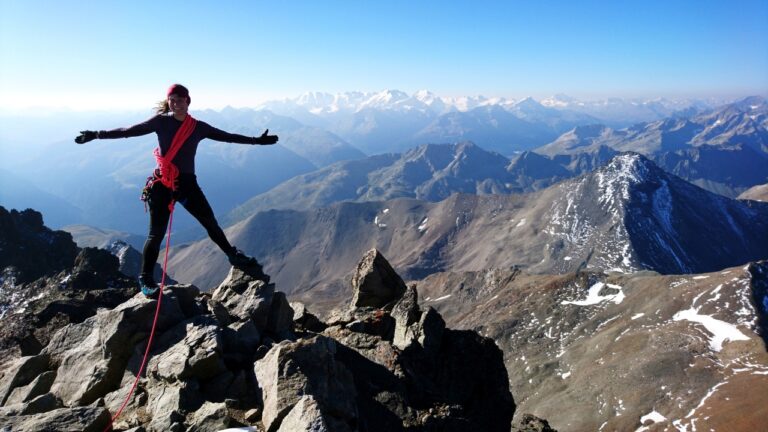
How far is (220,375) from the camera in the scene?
12375 mm

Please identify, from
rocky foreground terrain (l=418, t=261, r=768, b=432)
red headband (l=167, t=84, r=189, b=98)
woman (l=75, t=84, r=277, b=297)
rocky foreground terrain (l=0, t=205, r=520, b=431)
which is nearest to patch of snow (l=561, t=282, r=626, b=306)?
rocky foreground terrain (l=418, t=261, r=768, b=432)

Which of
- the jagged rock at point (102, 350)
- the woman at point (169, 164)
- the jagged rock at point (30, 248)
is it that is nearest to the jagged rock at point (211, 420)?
the jagged rock at point (102, 350)

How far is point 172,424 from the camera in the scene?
1016 centimetres

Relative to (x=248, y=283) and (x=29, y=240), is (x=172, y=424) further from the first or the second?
(x=29, y=240)

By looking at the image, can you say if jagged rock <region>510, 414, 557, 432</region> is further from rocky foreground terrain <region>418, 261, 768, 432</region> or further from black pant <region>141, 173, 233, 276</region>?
rocky foreground terrain <region>418, 261, 768, 432</region>

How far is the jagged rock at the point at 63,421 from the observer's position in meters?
9.52

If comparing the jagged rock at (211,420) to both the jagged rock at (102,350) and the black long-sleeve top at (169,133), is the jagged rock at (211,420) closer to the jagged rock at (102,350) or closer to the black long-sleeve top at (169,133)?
the jagged rock at (102,350)

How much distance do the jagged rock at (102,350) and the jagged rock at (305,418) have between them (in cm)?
677

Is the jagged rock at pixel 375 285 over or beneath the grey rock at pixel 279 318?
beneath

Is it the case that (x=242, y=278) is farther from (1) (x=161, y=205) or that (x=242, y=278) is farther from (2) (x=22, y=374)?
(2) (x=22, y=374)

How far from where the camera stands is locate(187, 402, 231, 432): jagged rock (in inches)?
386

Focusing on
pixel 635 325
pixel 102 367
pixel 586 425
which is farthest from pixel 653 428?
pixel 102 367

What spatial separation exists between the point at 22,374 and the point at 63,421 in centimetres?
612

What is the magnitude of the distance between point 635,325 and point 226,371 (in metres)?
132
